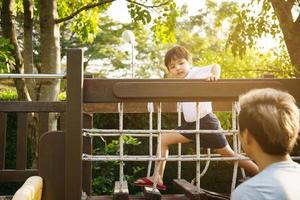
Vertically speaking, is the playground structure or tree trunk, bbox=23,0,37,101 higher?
tree trunk, bbox=23,0,37,101

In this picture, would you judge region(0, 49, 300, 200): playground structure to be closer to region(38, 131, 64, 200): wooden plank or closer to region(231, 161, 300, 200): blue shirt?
region(38, 131, 64, 200): wooden plank

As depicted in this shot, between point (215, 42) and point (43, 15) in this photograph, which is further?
point (215, 42)

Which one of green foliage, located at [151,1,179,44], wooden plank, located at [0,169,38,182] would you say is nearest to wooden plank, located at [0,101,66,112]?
wooden plank, located at [0,169,38,182]

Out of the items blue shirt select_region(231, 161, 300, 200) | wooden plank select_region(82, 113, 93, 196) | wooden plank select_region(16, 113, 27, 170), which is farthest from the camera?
wooden plank select_region(16, 113, 27, 170)

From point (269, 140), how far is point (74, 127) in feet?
4.44

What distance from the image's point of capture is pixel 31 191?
2604 millimetres

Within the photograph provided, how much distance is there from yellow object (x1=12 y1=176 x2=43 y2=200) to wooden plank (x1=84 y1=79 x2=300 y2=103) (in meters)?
0.56

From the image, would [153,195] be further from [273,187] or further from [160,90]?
[273,187]

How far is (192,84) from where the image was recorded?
292cm

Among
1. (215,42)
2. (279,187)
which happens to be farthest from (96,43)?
(279,187)

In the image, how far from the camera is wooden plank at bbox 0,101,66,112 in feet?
13.4

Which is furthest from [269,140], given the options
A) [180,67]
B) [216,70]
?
[180,67]

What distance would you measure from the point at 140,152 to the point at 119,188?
19.5ft

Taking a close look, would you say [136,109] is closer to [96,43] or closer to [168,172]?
[168,172]
